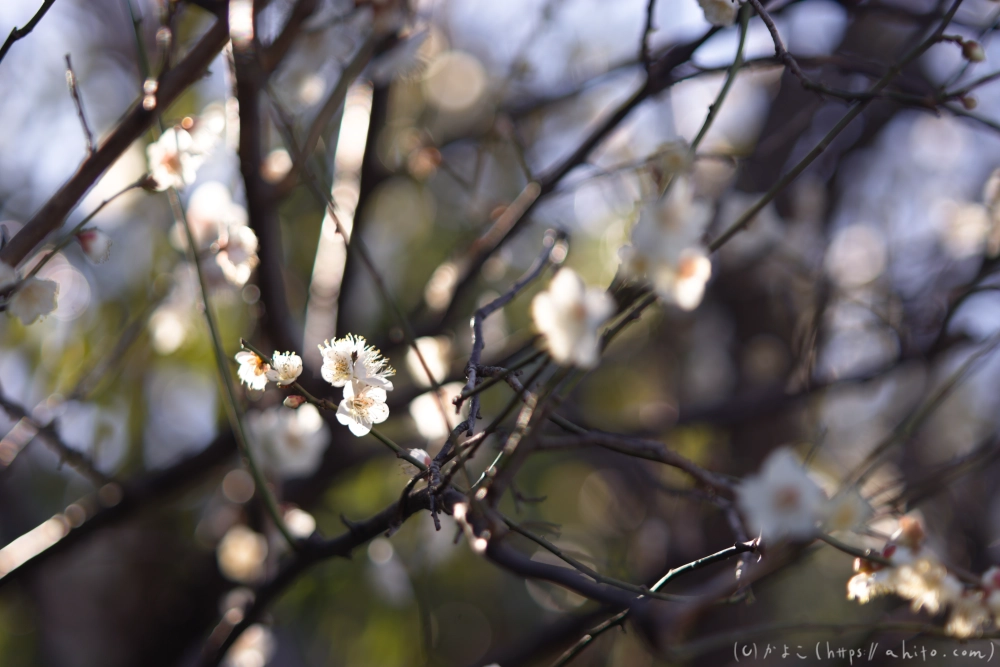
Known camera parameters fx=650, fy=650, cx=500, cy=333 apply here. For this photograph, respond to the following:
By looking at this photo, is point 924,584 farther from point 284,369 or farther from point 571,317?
point 284,369

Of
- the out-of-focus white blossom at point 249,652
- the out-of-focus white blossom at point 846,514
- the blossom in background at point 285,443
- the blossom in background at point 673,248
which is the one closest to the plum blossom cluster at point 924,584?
the out-of-focus white blossom at point 846,514

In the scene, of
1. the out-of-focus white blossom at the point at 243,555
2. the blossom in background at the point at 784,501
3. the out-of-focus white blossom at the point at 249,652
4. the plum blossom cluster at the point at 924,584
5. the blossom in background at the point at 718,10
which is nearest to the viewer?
the blossom in background at the point at 784,501

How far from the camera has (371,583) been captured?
2.08 metres

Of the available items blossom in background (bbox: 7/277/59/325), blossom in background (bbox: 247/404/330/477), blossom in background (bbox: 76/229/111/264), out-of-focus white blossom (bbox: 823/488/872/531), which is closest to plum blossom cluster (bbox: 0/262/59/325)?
blossom in background (bbox: 7/277/59/325)

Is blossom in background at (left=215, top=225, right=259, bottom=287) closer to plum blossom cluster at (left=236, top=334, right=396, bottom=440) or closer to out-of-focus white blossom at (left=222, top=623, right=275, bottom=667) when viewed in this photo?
plum blossom cluster at (left=236, top=334, right=396, bottom=440)

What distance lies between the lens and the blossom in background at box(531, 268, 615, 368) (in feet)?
1.47

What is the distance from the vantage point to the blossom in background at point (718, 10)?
32.6 inches

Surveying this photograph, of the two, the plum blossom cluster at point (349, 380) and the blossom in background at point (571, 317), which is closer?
the blossom in background at point (571, 317)

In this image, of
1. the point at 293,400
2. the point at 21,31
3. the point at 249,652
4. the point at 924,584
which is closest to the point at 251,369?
the point at 293,400

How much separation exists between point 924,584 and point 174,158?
37.3 inches

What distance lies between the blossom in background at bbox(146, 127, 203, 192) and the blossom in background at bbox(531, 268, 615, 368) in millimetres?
557

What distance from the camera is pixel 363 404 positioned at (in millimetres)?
680

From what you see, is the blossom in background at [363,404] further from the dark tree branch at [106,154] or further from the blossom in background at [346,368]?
the dark tree branch at [106,154]

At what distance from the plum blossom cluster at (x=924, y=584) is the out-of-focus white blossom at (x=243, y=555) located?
123cm
